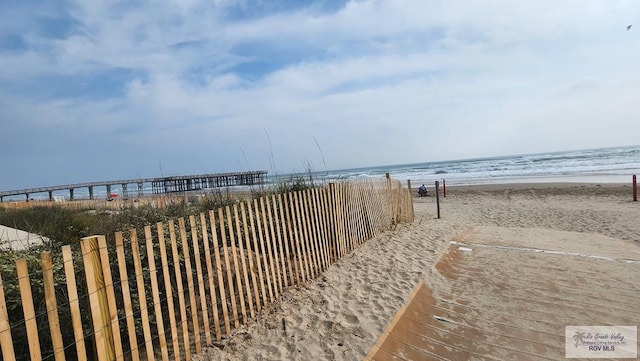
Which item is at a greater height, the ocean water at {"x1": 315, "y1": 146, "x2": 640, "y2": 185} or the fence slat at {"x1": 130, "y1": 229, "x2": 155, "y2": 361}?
the fence slat at {"x1": 130, "y1": 229, "x2": 155, "y2": 361}

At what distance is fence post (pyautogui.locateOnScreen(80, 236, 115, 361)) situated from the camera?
8.47 feet

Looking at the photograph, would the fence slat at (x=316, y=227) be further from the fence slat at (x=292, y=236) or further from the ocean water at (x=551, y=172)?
the ocean water at (x=551, y=172)

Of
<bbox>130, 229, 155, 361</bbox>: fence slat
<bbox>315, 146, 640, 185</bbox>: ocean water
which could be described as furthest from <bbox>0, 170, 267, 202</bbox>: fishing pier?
<bbox>130, 229, 155, 361</bbox>: fence slat

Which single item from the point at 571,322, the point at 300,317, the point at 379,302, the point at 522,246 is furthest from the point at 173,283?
the point at 522,246

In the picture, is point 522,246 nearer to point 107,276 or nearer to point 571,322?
point 571,322

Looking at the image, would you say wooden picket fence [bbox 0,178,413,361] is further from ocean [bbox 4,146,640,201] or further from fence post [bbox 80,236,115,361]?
ocean [bbox 4,146,640,201]

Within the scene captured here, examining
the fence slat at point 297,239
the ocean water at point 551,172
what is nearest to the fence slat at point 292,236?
the fence slat at point 297,239

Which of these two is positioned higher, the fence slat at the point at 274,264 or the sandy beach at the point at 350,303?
the fence slat at the point at 274,264

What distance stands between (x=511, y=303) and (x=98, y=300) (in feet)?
14.5

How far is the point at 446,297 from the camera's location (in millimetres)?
4715

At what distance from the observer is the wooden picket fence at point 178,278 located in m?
2.55

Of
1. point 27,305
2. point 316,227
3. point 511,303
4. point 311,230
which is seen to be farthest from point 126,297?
point 511,303

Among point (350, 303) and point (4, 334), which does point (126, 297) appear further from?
point (350, 303)

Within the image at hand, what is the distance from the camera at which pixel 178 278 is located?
11.0ft
